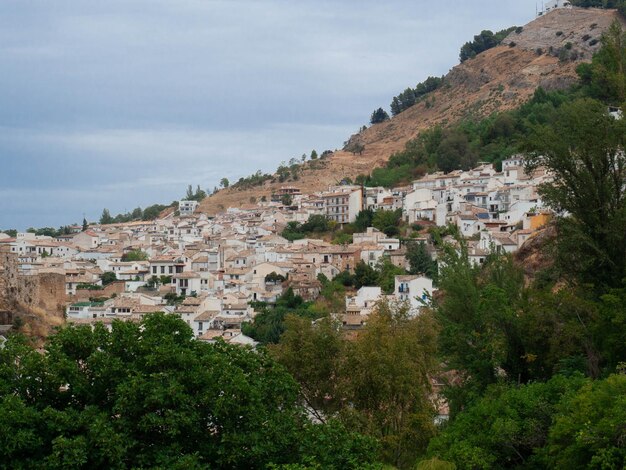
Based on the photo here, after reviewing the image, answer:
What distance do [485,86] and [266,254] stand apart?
4821 centimetres

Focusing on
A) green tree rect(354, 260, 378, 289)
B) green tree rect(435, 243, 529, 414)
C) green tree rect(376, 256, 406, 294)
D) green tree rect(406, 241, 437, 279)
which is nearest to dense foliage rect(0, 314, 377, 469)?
green tree rect(435, 243, 529, 414)

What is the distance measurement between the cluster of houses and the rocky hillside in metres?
17.9

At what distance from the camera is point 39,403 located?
38.5ft

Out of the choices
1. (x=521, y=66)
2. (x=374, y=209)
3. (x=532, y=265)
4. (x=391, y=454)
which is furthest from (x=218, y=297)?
(x=521, y=66)

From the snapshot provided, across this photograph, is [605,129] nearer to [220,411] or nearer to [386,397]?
[386,397]

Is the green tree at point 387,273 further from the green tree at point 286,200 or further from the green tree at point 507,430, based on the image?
the green tree at point 507,430

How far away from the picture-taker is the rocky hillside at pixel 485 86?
90.3m

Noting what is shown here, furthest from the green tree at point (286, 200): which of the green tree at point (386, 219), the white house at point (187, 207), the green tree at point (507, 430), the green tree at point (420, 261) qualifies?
the green tree at point (507, 430)

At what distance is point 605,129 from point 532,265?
1537 cm

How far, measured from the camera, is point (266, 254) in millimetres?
60062

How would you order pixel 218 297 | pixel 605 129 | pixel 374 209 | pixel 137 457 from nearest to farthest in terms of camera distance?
1. pixel 137 457
2. pixel 605 129
3. pixel 218 297
4. pixel 374 209

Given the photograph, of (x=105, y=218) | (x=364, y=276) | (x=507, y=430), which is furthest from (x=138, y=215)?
→ (x=507, y=430)

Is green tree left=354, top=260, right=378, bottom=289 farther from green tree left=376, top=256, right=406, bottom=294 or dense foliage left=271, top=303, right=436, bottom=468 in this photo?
dense foliage left=271, top=303, right=436, bottom=468

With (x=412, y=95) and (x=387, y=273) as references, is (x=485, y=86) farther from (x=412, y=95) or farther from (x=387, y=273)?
(x=387, y=273)
